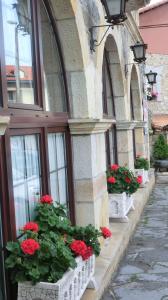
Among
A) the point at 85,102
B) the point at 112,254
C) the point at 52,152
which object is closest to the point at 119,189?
the point at 112,254

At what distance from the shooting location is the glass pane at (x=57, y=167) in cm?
399

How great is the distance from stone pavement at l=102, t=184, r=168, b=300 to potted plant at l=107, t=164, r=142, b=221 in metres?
0.49

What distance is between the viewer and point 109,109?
7.69 meters

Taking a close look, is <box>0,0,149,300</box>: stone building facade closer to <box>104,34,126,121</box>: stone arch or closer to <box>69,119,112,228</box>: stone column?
<box>69,119,112,228</box>: stone column

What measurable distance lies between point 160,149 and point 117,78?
7.75 metres

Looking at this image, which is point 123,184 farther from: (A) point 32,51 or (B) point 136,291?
(A) point 32,51

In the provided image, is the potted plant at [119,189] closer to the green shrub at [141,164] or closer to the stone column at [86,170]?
the stone column at [86,170]

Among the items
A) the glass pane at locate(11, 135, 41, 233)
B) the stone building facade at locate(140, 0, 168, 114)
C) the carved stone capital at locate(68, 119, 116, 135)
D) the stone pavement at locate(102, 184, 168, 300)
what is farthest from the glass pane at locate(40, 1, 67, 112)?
the stone building facade at locate(140, 0, 168, 114)

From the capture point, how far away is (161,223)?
23.1 feet

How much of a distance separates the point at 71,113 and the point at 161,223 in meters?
3.52

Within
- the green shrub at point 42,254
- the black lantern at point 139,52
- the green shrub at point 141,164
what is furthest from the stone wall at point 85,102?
the green shrub at point 141,164

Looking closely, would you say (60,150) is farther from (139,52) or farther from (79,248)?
(139,52)

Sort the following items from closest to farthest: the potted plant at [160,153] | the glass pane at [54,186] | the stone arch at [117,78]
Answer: the glass pane at [54,186] < the stone arch at [117,78] < the potted plant at [160,153]

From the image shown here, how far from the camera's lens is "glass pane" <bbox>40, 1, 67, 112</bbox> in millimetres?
3996
